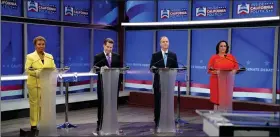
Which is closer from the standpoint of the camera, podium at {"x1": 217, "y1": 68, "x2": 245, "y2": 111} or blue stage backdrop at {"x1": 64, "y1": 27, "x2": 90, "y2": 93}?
podium at {"x1": 217, "y1": 68, "x2": 245, "y2": 111}

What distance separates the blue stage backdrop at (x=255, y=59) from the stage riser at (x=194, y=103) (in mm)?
311

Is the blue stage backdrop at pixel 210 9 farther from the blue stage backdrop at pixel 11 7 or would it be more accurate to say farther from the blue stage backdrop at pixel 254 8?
the blue stage backdrop at pixel 11 7

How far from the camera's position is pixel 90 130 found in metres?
5.66

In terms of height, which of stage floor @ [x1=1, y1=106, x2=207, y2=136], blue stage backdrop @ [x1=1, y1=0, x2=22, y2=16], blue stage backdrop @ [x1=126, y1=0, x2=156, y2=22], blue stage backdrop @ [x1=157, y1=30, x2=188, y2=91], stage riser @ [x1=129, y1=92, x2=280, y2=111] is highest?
blue stage backdrop @ [x1=126, y1=0, x2=156, y2=22]

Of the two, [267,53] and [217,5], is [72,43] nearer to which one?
[217,5]

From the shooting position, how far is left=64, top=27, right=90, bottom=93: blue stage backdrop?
8.08m

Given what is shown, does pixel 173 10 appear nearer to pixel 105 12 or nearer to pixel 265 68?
pixel 105 12

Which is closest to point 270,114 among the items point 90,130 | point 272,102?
point 90,130

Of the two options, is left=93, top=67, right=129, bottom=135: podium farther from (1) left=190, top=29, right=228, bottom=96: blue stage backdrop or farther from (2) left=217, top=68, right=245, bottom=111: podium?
(1) left=190, top=29, right=228, bottom=96: blue stage backdrop

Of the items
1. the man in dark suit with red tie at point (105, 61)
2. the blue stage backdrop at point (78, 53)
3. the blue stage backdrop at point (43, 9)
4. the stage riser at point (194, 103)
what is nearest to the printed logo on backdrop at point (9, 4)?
the blue stage backdrop at point (43, 9)

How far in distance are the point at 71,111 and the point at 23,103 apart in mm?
1192

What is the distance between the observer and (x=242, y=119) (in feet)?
8.72

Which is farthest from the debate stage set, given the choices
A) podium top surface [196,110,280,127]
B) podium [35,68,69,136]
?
podium top surface [196,110,280,127]

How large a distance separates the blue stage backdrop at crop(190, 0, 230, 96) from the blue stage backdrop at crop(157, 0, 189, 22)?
0.24 m
